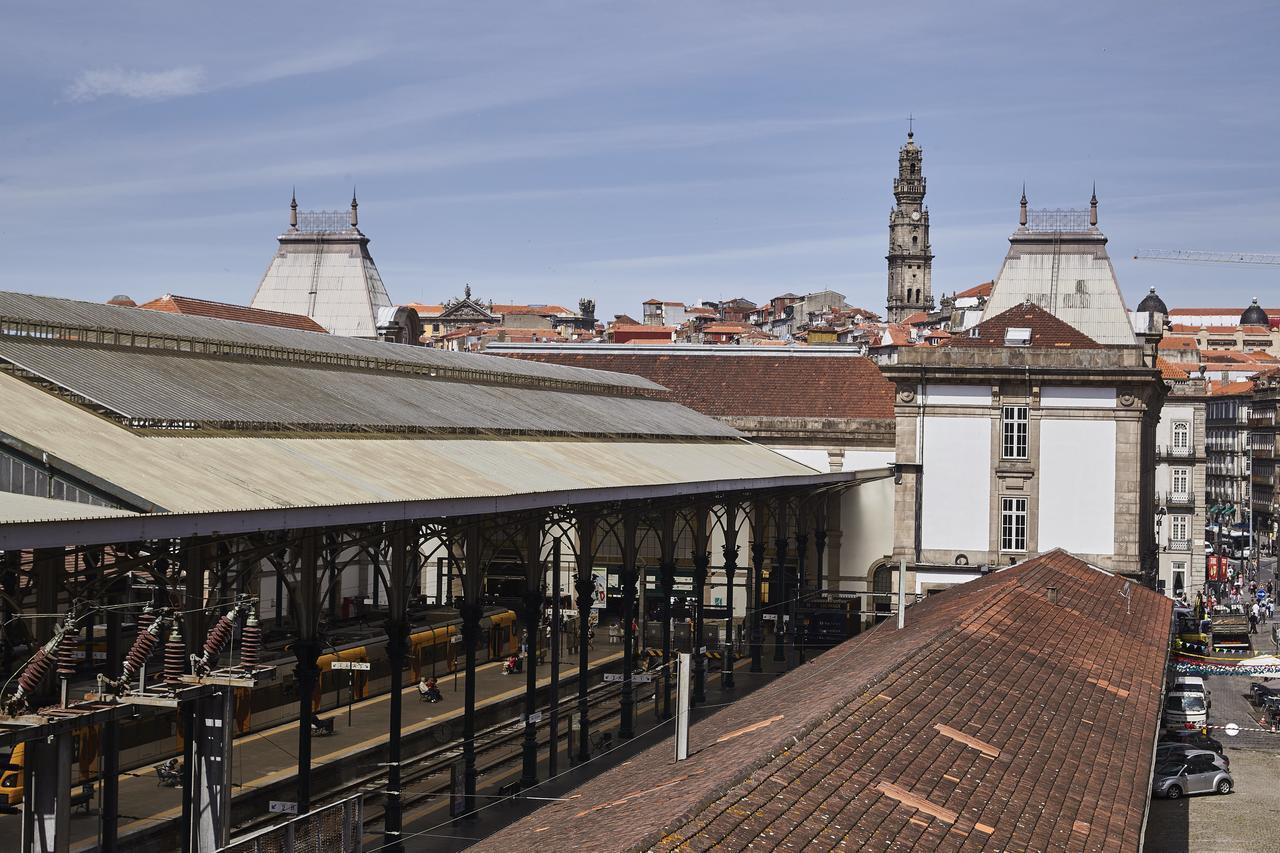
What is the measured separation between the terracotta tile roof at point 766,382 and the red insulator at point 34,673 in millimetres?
42999

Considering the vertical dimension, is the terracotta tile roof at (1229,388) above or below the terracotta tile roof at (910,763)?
above

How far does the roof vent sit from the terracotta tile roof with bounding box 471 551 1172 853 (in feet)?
89.7

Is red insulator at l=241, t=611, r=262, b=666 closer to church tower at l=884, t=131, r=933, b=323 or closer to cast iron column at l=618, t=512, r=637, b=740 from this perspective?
cast iron column at l=618, t=512, r=637, b=740

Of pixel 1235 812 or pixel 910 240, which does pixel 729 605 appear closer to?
pixel 1235 812

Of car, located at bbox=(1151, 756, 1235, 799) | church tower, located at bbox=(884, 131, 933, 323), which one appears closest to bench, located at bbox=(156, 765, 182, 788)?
car, located at bbox=(1151, 756, 1235, 799)

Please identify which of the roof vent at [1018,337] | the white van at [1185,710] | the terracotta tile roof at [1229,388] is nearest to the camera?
the white van at [1185,710]

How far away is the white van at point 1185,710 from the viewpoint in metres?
40.4

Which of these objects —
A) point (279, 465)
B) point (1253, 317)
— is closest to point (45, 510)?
point (279, 465)

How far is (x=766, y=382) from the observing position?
59125 millimetres

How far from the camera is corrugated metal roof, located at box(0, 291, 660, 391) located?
2453 cm

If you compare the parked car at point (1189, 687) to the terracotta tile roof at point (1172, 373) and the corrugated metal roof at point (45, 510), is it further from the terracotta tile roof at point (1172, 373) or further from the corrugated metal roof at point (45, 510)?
the terracotta tile roof at point (1172, 373)

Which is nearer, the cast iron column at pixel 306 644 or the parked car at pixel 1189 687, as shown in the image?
the cast iron column at pixel 306 644

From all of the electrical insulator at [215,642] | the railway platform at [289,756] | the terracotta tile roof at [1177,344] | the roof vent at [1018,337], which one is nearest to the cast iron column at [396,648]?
the railway platform at [289,756]

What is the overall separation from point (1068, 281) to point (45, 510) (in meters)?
49.0
